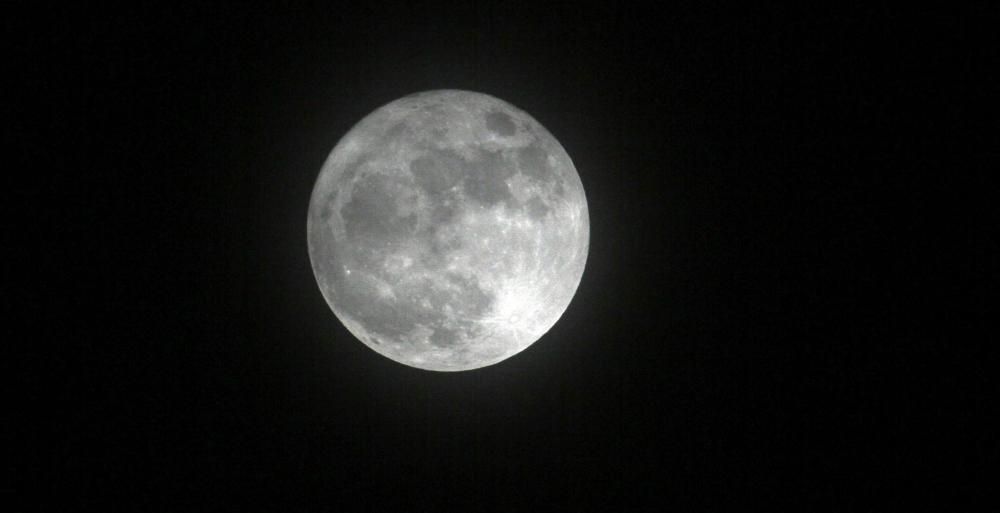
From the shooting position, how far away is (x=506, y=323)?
3.79 metres

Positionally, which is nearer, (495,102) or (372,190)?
(372,190)

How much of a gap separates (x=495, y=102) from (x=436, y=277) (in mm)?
1414

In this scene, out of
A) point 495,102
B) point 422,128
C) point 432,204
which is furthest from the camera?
point 495,102

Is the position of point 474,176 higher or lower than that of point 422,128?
lower

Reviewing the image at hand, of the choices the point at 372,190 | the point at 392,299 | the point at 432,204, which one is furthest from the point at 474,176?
the point at 392,299

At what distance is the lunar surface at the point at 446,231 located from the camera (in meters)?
3.53

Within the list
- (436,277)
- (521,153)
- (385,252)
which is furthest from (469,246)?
(521,153)

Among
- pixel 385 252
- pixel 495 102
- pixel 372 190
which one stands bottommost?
pixel 385 252

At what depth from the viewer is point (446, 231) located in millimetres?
3492

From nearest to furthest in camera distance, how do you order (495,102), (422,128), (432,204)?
1. (432,204)
2. (422,128)
3. (495,102)

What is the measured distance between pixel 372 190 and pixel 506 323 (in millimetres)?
1236

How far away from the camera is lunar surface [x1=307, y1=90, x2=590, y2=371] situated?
11.6 feet

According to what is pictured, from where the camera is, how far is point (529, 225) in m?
3.67

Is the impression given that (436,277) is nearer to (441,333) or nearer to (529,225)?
(441,333)
